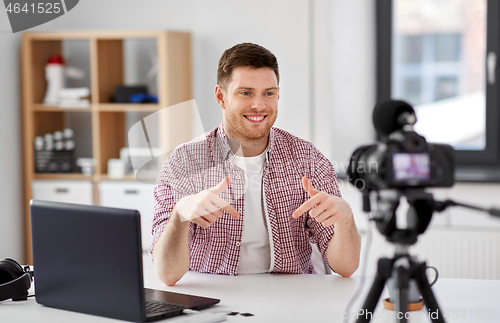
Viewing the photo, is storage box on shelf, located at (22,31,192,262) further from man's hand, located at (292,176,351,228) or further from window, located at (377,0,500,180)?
man's hand, located at (292,176,351,228)

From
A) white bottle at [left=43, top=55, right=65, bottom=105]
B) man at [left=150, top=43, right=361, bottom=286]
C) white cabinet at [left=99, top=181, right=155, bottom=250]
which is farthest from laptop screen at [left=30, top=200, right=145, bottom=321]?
white bottle at [left=43, top=55, right=65, bottom=105]

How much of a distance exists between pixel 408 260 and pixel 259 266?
32.3 inches

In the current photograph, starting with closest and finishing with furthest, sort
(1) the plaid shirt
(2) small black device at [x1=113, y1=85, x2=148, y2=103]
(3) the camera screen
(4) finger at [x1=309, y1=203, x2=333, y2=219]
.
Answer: (3) the camera screen, (4) finger at [x1=309, y1=203, x2=333, y2=219], (1) the plaid shirt, (2) small black device at [x1=113, y1=85, x2=148, y2=103]

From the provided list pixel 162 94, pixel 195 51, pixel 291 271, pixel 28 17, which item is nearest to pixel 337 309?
pixel 291 271

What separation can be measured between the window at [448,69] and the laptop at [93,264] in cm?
241

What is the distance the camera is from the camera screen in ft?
3.20

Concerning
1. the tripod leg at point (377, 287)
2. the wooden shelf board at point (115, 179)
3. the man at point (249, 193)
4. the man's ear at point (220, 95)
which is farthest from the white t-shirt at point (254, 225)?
the wooden shelf board at point (115, 179)

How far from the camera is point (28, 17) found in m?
1.51

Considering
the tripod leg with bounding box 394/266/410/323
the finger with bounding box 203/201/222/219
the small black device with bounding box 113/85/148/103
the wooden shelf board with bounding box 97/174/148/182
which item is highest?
the small black device with bounding box 113/85/148/103

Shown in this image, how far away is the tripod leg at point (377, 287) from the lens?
1016mm

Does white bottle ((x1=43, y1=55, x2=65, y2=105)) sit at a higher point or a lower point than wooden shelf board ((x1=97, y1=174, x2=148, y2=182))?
higher

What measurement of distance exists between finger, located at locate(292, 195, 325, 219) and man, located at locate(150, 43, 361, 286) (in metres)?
0.12

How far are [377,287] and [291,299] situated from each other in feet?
1.48

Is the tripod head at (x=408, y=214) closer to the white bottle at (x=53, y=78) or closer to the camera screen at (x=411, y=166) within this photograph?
the camera screen at (x=411, y=166)
